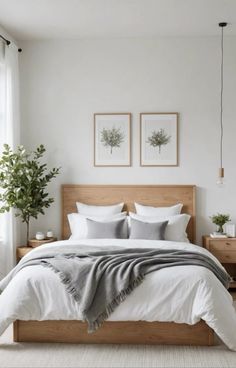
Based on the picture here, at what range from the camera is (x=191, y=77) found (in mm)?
5957

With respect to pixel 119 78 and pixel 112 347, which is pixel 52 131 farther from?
pixel 112 347

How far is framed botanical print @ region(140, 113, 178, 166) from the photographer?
5988 millimetres

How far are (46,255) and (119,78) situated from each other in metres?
2.69

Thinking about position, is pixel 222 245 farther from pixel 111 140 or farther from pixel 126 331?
pixel 126 331

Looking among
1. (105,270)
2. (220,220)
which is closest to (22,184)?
(105,270)

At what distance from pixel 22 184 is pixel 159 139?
1.74m

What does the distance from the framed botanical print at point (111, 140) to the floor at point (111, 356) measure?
2.77 m

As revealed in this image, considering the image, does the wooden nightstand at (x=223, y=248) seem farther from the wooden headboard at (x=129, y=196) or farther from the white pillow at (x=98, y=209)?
the white pillow at (x=98, y=209)

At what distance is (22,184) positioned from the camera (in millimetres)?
5582

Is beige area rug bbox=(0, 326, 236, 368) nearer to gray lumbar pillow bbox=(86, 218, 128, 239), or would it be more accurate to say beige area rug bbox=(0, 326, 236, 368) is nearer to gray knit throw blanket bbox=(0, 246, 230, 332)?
gray knit throw blanket bbox=(0, 246, 230, 332)

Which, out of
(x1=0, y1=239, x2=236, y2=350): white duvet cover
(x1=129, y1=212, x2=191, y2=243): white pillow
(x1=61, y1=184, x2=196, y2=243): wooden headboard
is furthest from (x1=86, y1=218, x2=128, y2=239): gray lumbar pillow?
(x1=0, y1=239, x2=236, y2=350): white duvet cover

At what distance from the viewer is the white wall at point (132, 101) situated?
19.5 feet

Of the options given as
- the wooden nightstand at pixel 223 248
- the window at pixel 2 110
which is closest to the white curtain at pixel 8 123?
the window at pixel 2 110

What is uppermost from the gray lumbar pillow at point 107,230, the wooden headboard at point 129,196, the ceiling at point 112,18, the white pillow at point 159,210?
the ceiling at point 112,18
